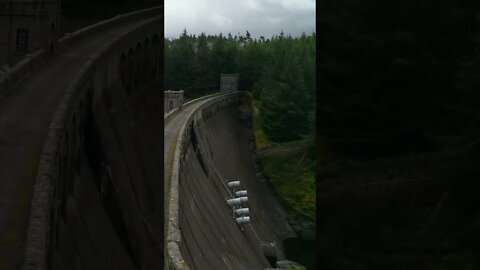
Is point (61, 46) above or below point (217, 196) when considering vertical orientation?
above

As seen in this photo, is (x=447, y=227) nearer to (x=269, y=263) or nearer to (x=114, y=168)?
(x=269, y=263)

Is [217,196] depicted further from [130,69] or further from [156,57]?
[130,69]

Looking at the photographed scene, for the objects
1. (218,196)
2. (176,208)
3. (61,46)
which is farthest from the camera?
(218,196)

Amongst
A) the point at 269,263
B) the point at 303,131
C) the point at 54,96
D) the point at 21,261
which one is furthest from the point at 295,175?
the point at 21,261

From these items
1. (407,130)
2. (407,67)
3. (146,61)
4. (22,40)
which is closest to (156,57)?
(146,61)

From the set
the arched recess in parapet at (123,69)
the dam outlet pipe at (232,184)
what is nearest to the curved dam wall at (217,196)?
the dam outlet pipe at (232,184)

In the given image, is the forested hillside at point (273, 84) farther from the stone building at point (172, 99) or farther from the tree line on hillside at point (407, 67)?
the tree line on hillside at point (407, 67)

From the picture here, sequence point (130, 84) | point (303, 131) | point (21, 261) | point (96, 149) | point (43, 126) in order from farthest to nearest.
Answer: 1. point (303, 131)
2. point (130, 84)
3. point (96, 149)
4. point (43, 126)
5. point (21, 261)
